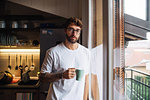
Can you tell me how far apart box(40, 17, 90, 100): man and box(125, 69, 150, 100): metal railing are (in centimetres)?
88

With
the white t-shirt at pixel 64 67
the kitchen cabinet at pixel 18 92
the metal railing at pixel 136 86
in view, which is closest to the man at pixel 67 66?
the white t-shirt at pixel 64 67

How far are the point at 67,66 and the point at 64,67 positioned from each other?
0.03 m

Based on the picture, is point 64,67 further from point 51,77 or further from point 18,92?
point 18,92

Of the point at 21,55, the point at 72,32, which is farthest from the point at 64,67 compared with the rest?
the point at 21,55

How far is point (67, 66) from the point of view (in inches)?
59.6

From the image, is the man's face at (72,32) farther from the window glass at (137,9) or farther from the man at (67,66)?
the window glass at (137,9)

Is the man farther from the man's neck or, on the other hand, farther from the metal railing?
the metal railing

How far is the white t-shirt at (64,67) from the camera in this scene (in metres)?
1.46

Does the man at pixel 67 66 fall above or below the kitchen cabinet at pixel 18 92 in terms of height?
above

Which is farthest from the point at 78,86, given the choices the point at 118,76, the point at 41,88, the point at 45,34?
the point at 45,34

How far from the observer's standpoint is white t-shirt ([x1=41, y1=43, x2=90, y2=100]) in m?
1.46

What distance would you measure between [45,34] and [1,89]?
1165 mm

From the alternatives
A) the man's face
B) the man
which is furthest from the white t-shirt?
the man's face

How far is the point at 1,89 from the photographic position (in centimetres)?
243
